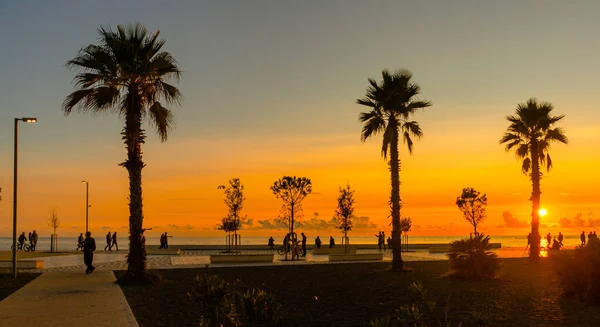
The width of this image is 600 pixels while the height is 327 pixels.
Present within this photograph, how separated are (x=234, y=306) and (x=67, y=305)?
7784 millimetres

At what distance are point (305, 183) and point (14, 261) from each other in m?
23.5

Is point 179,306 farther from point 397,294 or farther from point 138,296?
point 397,294

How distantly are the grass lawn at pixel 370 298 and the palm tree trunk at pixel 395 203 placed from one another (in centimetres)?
179

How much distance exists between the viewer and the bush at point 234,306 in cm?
894

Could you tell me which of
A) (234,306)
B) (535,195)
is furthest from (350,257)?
(234,306)

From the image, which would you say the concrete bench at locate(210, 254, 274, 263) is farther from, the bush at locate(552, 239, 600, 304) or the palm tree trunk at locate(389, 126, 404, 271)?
the bush at locate(552, 239, 600, 304)

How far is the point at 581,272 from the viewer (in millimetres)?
18938

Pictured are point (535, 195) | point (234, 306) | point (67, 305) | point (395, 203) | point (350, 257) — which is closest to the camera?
point (234, 306)

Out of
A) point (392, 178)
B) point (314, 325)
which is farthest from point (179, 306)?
point (392, 178)

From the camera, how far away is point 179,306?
17.9 meters

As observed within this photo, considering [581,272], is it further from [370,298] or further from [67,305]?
[67,305]

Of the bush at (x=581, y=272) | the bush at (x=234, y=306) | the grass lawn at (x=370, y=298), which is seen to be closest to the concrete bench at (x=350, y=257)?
the grass lawn at (x=370, y=298)

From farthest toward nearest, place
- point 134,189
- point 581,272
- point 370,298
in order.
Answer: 1. point 134,189
2. point 370,298
3. point 581,272

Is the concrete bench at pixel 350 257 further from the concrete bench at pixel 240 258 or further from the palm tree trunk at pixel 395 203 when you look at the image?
the palm tree trunk at pixel 395 203
